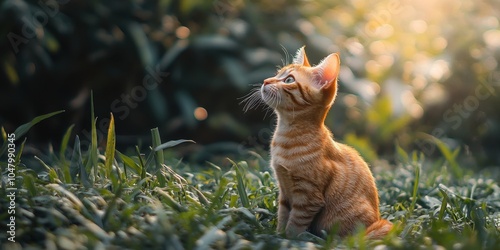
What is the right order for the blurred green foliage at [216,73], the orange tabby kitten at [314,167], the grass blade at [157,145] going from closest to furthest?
1. the orange tabby kitten at [314,167]
2. the grass blade at [157,145]
3. the blurred green foliage at [216,73]

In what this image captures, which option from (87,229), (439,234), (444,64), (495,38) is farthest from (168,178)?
(495,38)

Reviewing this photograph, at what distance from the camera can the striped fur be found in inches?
99.7

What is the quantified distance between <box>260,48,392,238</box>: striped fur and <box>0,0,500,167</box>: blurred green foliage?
88.4 inches

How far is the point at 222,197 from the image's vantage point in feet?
8.93

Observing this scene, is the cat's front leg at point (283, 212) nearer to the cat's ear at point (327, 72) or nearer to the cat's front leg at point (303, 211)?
the cat's front leg at point (303, 211)

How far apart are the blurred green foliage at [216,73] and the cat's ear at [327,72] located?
7.40 feet

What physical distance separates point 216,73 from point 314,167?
11.0 feet

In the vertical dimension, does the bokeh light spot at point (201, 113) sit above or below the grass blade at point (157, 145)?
below

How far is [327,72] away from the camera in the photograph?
2.65 meters

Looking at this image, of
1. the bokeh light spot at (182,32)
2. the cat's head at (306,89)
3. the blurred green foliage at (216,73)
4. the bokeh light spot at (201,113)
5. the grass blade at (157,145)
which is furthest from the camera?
the bokeh light spot at (182,32)

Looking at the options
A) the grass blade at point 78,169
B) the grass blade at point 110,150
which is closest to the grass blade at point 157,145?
the grass blade at point 110,150

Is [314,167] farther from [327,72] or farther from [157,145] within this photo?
[157,145]

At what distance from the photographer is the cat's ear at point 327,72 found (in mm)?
2613

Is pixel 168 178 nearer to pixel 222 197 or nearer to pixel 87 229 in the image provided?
pixel 222 197
